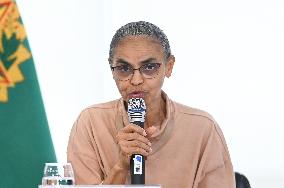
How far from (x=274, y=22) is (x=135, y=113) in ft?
6.25

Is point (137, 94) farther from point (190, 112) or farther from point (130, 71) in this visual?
point (190, 112)

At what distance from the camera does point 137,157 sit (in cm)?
146

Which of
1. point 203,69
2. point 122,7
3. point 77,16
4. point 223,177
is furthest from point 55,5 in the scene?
point 223,177

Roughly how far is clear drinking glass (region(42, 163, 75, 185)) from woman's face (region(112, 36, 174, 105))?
0.47 m

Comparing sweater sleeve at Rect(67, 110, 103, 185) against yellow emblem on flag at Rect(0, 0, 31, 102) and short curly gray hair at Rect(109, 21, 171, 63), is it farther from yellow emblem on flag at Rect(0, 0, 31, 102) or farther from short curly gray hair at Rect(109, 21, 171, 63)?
yellow emblem on flag at Rect(0, 0, 31, 102)

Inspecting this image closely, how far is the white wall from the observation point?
315cm

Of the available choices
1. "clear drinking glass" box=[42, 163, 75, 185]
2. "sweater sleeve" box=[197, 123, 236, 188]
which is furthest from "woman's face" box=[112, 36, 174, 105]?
"clear drinking glass" box=[42, 163, 75, 185]

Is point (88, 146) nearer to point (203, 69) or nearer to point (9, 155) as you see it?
point (9, 155)

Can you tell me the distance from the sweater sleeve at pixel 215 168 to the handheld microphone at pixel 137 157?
471 mm

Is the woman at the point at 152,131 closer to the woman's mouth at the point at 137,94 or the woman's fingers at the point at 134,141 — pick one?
the woman's mouth at the point at 137,94

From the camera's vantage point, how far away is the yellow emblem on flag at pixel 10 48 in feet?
9.29

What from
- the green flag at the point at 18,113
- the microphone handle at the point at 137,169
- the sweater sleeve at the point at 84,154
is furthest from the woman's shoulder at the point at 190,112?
the green flag at the point at 18,113

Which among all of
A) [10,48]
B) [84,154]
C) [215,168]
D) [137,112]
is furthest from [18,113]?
[137,112]

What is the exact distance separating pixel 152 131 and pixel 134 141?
1.07 ft
